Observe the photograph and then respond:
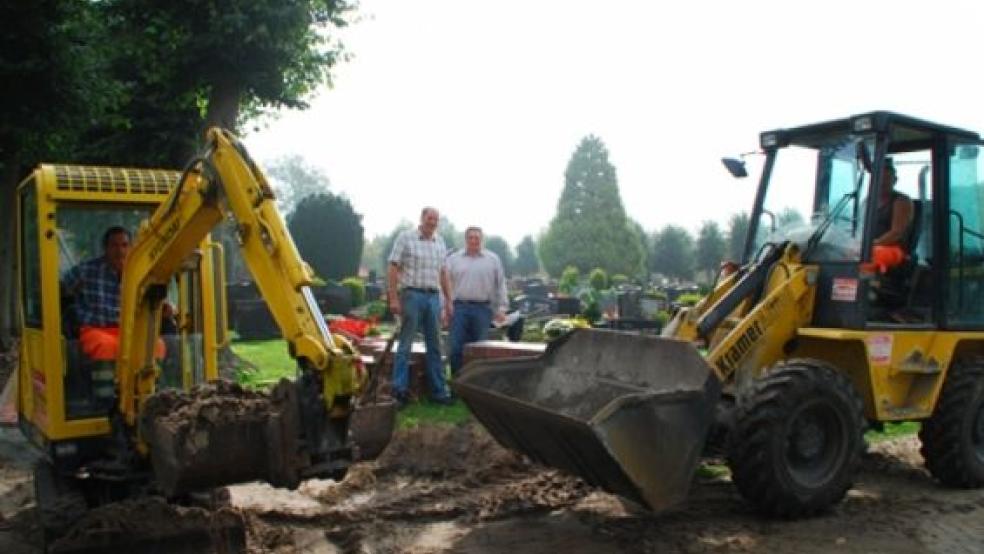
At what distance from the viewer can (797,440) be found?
5.33 meters

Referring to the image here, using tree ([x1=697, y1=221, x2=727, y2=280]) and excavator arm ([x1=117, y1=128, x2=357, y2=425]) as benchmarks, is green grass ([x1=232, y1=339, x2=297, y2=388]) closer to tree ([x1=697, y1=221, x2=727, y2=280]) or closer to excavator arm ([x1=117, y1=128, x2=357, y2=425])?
excavator arm ([x1=117, y1=128, x2=357, y2=425])

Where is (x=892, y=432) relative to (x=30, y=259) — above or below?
below

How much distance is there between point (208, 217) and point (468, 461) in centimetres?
325

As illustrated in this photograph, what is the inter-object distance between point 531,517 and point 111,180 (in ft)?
10.9

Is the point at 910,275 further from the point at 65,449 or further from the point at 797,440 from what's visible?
the point at 65,449

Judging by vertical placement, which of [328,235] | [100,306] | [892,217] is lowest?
[100,306]

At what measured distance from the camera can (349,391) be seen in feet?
12.1

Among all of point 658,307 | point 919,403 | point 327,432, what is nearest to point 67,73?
point 327,432

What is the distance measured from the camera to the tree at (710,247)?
52.2 m

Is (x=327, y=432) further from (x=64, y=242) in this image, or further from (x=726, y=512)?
(x=726, y=512)

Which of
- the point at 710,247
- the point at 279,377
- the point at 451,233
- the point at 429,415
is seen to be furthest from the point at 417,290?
the point at 451,233

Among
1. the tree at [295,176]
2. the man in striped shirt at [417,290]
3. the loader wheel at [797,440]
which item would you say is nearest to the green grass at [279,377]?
the man in striped shirt at [417,290]

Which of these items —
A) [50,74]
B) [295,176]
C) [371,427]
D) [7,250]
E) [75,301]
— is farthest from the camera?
[295,176]

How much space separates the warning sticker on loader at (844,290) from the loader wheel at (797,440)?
2.32 feet
